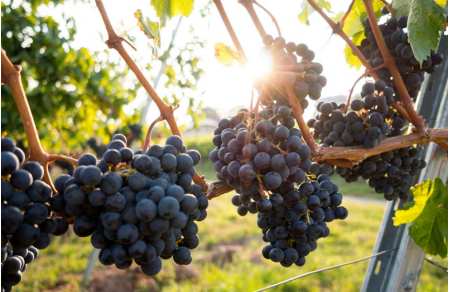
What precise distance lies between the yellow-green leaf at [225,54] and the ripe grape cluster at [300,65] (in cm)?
5

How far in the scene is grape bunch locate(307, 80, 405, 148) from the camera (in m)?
0.89

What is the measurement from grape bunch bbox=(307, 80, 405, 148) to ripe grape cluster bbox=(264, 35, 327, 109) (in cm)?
11

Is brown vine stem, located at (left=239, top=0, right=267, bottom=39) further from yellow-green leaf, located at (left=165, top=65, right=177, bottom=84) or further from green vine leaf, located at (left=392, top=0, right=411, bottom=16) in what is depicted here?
yellow-green leaf, located at (left=165, top=65, right=177, bottom=84)

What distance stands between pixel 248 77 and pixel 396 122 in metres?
0.38

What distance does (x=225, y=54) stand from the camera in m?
0.85

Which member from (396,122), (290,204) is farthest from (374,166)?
(290,204)

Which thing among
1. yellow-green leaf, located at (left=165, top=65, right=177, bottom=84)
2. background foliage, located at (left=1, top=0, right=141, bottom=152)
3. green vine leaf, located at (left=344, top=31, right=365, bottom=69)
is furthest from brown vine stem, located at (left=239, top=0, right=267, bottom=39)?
yellow-green leaf, located at (left=165, top=65, right=177, bottom=84)

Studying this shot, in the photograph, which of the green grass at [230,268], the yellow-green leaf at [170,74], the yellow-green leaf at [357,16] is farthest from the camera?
the yellow-green leaf at [170,74]

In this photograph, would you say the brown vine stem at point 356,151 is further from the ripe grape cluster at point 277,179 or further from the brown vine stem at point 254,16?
the brown vine stem at point 254,16

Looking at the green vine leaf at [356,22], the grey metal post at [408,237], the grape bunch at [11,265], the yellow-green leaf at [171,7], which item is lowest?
the grey metal post at [408,237]

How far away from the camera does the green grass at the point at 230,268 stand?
3.53 metres

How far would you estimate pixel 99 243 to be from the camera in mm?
561

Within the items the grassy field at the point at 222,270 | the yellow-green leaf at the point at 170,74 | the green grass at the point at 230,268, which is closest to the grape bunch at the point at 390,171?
the grassy field at the point at 222,270

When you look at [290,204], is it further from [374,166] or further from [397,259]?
[397,259]
